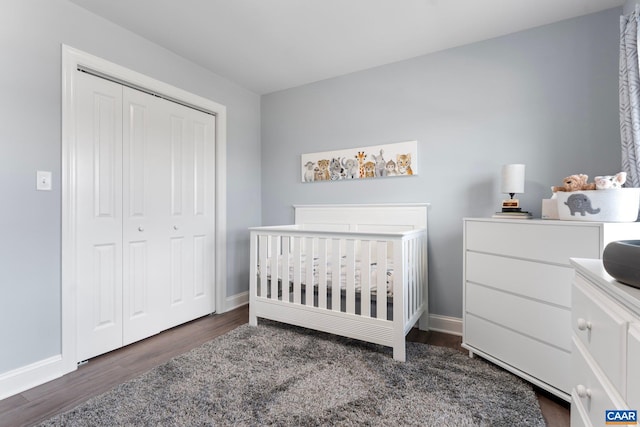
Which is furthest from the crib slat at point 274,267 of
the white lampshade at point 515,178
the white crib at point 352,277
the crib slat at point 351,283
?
the white lampshade at point 515,178

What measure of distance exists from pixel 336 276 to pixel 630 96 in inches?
78.6

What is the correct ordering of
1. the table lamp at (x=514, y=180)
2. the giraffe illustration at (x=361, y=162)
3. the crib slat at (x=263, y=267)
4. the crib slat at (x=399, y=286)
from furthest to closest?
the giraffe illustration at (x=361, y=162) < the crib slat at (x=263, y=267) < the table lamp at (x=514, y=180) < the crib slat at (x=399, y=286)

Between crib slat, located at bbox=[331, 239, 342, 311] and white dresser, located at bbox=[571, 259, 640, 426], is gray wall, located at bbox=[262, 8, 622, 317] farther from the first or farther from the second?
white dresser, located at bbox=[571, 259, 640, 426]

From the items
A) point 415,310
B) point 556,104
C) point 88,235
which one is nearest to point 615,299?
point 415,310

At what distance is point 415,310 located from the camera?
7.16 ft

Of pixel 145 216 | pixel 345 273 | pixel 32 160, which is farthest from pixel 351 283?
pixel 32 160

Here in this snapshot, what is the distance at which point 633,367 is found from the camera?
1.84 feet

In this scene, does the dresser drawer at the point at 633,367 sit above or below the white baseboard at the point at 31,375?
above

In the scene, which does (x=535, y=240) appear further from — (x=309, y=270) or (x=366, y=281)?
(x=309, y=270)

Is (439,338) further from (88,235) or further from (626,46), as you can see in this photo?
(88,235)

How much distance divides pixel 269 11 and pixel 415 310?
232 centimetres

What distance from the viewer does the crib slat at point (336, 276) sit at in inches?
83.2

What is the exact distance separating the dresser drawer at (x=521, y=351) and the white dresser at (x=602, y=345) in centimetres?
68

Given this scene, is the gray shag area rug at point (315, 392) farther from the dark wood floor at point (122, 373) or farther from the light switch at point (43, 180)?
the light switch at point (43, 180)
